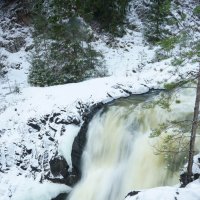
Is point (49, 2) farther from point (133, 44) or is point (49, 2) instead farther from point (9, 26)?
point (133, 44)

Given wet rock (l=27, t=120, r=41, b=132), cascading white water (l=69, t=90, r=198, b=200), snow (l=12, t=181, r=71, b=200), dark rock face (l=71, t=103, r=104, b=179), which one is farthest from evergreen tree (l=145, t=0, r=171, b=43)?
snow (l=12, t=181, r=71, b=200)

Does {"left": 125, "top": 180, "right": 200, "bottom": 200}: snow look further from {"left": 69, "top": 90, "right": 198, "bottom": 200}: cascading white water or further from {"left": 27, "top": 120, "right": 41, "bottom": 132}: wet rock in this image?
{"left": 27, "top": 120, "right": 41, "bottom": 132}: wet rock

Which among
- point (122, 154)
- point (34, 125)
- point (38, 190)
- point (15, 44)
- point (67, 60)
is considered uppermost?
point (15, 44)

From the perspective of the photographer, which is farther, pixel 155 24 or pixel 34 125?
pixel 155 24

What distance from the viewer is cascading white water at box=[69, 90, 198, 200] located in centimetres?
1489

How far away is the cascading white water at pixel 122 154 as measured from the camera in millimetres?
14891

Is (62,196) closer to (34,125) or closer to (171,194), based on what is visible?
(34,125)

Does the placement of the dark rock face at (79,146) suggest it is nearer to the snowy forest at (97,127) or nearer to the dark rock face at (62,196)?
the snowy forest at (97,127)

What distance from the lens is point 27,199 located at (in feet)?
52.6

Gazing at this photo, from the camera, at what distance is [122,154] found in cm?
1612

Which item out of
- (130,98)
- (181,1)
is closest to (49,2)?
(181,1)

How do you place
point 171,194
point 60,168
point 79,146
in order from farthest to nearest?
point 79,146, point 60,168, point 171,194

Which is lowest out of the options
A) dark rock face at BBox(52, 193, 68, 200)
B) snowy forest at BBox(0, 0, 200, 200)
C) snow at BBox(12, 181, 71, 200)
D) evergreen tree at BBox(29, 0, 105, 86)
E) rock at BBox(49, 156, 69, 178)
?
dark rock face at BBox(52, 193, 68, 200)

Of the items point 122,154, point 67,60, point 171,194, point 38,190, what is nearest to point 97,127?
point 122,154
